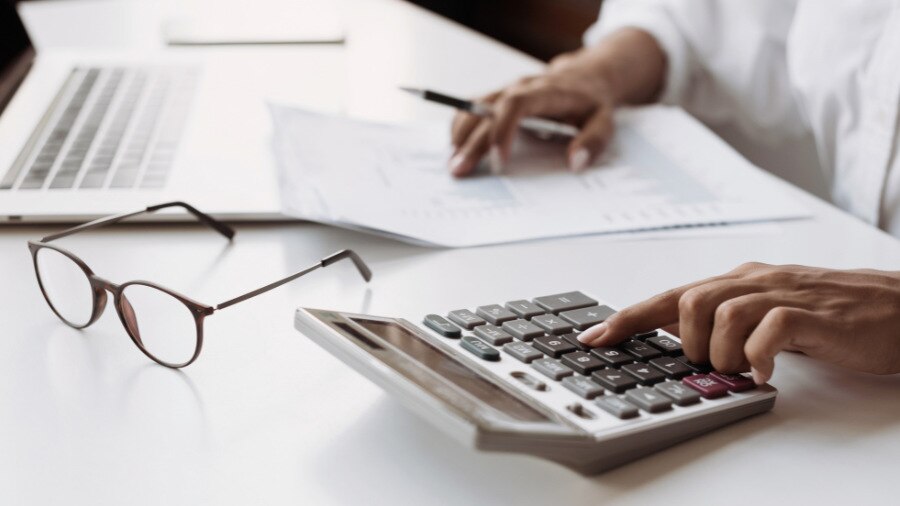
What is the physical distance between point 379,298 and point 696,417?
0.74 ft

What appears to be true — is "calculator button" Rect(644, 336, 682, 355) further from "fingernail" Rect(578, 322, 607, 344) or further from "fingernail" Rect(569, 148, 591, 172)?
"fingernail" Rect(569, 148, 591, 172)

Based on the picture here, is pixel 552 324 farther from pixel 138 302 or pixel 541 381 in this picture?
pixel 138 302

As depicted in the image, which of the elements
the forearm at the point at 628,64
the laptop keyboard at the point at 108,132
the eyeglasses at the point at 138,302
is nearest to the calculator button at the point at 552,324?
the eyeglasses at the point at 138,302

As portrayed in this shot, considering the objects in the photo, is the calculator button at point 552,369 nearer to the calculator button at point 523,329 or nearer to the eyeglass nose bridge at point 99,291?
the calculator button at point 523,329

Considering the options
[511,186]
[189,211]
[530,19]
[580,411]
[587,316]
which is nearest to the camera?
[580,411]

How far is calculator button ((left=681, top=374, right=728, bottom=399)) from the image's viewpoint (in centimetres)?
43

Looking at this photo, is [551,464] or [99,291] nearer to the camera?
[551,464]

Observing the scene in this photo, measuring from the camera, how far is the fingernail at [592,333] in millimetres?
465

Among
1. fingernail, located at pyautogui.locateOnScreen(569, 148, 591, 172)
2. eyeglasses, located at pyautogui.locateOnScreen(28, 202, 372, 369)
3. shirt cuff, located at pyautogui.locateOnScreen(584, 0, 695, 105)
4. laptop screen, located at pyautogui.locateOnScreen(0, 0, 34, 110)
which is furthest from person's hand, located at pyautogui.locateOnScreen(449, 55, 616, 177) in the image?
laptop screen, located at pyautogui.locateOnScreen(0, 0, 34, 110)

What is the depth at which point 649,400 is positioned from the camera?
41cm

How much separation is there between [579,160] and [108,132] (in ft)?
1.39

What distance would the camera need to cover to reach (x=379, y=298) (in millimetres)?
569

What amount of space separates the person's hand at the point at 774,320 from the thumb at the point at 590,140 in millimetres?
316

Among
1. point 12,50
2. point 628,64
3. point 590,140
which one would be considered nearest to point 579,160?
point 590,140
